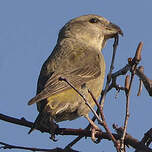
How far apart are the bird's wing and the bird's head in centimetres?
55

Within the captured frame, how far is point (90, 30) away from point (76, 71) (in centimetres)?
189

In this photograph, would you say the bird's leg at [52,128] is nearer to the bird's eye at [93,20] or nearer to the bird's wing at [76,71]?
the bird's wing at [76,71]

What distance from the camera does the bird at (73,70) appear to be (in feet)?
16.4

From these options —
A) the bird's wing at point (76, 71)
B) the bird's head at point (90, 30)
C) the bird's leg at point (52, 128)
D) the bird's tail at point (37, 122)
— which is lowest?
the bird's leg at point (52, 128)

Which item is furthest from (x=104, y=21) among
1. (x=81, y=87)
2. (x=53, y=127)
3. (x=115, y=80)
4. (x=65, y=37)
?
(x=115, y=80)

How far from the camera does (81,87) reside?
17.7 ft

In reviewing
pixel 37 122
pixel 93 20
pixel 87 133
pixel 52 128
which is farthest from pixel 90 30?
pixel 87 133

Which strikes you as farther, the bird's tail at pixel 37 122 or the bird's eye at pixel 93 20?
the bird's eye at pixel 93 20

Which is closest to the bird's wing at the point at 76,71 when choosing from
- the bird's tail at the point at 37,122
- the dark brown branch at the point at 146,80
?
the bird's tail at the point at 37,122

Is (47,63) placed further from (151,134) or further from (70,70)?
(151,134)

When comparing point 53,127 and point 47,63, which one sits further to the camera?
point 47,63

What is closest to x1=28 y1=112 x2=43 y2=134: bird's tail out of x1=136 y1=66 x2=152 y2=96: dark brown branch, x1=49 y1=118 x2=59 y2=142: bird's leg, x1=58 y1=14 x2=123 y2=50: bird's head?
x1=49 y1=118 x2=59 y2=142: bird's leg

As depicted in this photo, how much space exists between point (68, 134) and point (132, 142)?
134 cm

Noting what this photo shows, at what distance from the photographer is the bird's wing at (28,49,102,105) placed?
502 centimetres
